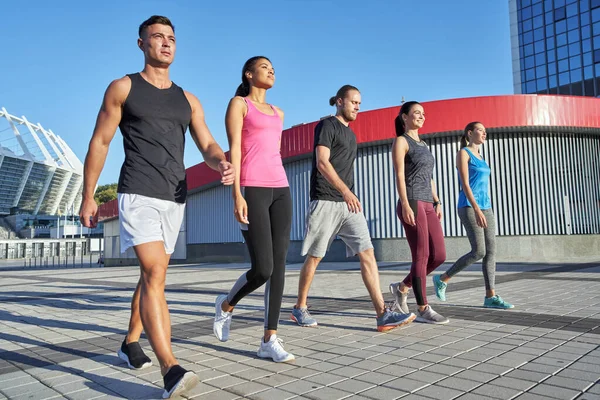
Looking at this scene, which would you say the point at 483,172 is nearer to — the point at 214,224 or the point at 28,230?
the point at 214,224

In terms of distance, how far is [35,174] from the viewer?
77.2 meters

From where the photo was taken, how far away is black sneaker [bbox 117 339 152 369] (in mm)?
3016

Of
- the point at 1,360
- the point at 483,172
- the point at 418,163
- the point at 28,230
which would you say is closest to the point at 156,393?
the point at 1,360

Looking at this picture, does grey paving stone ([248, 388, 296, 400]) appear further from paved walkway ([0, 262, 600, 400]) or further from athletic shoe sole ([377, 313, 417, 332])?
athletic shoe sole ([377, 313, 417, 332])

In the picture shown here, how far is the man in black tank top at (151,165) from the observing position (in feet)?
8.45

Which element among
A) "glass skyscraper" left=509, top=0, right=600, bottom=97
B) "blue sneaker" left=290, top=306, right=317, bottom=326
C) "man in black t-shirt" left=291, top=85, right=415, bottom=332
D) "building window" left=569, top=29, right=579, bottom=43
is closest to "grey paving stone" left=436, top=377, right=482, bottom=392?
"man in black t-shirt" left=291, top=85, right=415, bottom=332

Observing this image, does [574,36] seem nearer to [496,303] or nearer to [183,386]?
[496,303]

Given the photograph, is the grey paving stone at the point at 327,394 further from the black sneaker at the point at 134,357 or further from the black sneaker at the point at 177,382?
the black sneaker at the point at 134,357

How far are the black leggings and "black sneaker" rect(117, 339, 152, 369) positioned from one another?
2.39 ft

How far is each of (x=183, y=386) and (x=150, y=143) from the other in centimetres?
132

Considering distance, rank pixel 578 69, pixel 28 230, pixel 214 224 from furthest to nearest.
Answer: pixel 28 230, pixel 578 69, pixel 214 224

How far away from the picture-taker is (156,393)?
2.49 m

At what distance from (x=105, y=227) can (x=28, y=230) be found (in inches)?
1821

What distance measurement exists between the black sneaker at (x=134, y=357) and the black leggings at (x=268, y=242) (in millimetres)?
729
